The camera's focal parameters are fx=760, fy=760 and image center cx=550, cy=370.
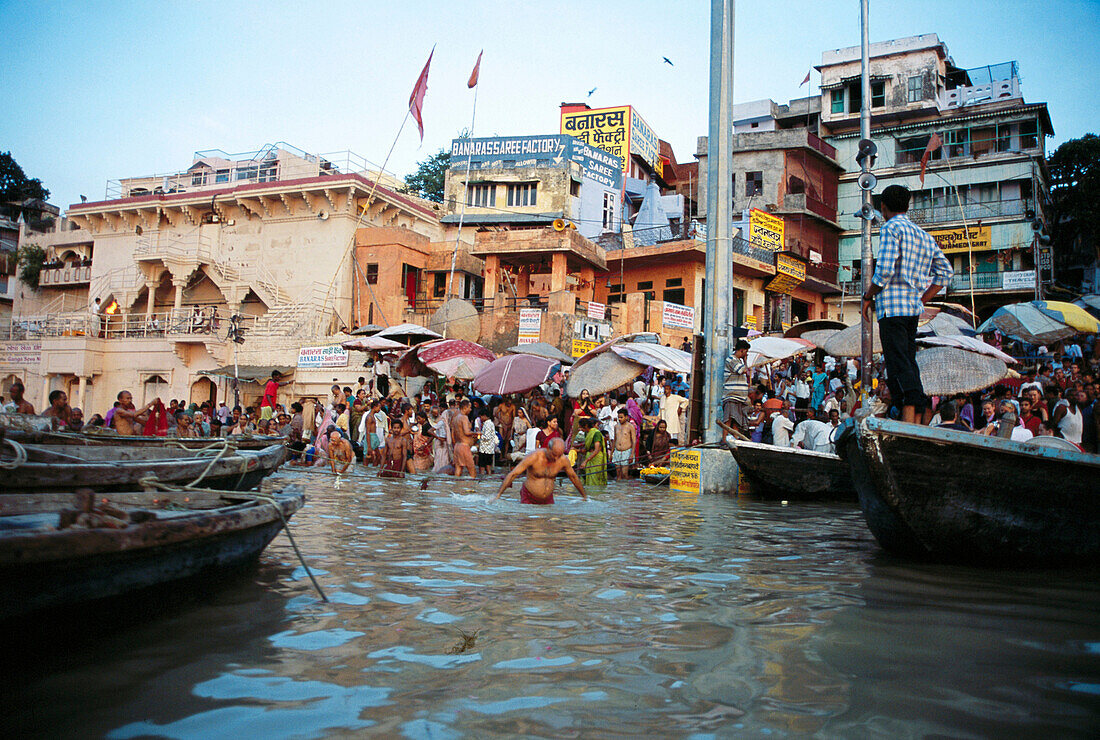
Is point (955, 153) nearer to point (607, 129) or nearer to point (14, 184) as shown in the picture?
point (607, 129)

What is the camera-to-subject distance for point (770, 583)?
471 centimetres

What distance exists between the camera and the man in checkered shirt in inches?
213

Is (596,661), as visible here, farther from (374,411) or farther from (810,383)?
(810,383)

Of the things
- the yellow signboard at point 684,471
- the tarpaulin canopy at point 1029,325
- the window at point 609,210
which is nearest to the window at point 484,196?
the window at point 609,210

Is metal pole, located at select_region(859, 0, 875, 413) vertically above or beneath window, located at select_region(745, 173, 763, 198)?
beneath

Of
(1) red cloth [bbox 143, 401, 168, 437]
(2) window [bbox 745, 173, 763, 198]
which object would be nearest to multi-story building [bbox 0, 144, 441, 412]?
(1) red cloth [bbox 143, 401, 168, 437]

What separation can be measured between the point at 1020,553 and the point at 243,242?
31347 mm

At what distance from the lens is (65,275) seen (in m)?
37.6

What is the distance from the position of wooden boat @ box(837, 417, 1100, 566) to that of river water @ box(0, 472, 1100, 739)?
23cm

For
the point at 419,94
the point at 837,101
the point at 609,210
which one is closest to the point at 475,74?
the point at 419,94

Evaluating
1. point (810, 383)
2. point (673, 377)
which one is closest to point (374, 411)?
point (673, 377)

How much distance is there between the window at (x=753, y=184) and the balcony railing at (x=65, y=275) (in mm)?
31952

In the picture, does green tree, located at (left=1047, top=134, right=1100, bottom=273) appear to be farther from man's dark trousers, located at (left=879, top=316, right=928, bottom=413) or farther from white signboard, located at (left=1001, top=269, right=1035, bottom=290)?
man's dark trousers, located at (left=879, top=316, right=928, bottom=413)

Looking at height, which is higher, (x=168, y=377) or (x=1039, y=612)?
(x=168, y=377)
